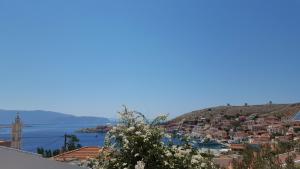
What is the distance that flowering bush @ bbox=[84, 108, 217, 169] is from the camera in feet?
17.3

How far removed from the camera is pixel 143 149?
5.35 m

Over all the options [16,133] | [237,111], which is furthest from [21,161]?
[237,111]

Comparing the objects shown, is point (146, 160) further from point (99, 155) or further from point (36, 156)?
point (36, 156)

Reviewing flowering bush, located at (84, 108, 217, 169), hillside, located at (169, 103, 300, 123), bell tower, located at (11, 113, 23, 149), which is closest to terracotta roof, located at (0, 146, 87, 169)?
flowering bush, located at (84, 108, 217, 169)

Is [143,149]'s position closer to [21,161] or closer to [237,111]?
[21,161]

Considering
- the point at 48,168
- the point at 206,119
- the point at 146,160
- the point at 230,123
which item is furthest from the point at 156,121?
the point at 206,119

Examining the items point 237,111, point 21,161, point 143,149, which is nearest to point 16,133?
point 143,149

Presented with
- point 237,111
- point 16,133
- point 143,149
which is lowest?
point 143,149

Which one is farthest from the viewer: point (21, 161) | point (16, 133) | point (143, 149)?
point (16, 133)

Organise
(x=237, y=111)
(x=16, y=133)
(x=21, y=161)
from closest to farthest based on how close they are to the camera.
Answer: (x=21, y=161) → (x=16, y=133) → (x=237, y=111)

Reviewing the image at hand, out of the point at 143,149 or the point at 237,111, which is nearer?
the point at 143,149

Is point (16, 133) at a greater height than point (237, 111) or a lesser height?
lesser

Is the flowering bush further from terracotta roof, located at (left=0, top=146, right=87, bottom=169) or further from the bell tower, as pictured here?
the bell tower

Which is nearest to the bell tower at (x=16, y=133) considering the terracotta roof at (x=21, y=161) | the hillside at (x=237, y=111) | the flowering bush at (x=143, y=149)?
the flowering bush at (x=143, y=149)
